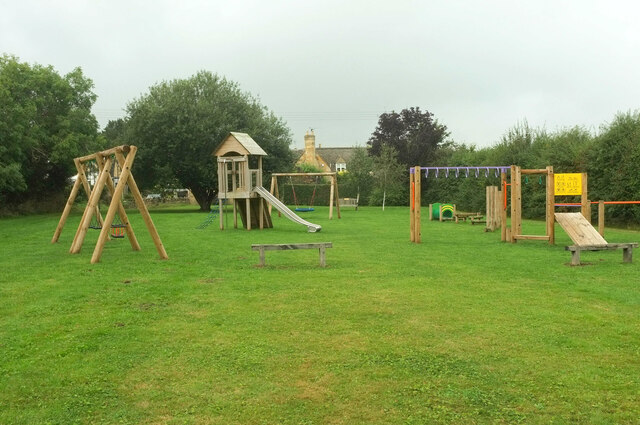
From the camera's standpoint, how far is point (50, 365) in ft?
16.6

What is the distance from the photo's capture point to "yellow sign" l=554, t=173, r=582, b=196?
1602 centimetres

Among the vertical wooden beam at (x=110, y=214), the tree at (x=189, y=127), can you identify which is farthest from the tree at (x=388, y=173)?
the vertical wooden beam at (x=110, y=214)

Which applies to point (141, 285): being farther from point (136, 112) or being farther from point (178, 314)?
point (136, 112)

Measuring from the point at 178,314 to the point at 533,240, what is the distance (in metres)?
12.7

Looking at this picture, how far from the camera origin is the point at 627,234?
18.5 meters

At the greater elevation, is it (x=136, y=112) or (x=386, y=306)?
(x=136, y=112)

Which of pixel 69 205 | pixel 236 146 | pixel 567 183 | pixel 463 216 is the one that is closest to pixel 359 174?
pixel 463 216

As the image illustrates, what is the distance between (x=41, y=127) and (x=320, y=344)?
3392 cm

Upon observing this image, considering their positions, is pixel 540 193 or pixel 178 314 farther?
pixel 540 193

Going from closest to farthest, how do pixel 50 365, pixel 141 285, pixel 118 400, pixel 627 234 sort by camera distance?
pixel 118 400 < pixel 50 365 < pixel 141 285 < pixel 627 234

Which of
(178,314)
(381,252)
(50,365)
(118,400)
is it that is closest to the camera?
(118,400)

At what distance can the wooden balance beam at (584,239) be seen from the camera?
37.4 ft

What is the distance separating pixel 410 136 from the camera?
49.3 meters

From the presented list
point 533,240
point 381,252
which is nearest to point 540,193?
point 533,240
